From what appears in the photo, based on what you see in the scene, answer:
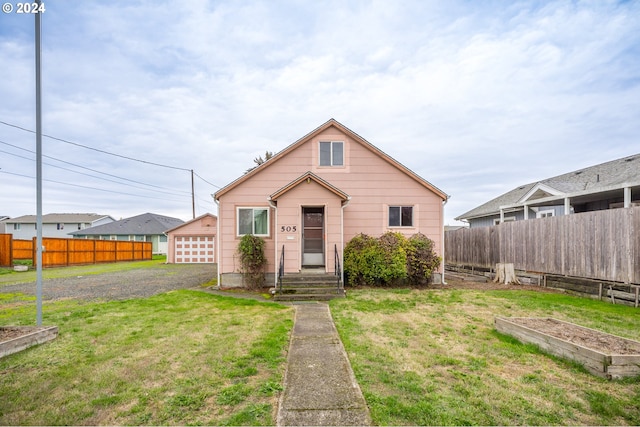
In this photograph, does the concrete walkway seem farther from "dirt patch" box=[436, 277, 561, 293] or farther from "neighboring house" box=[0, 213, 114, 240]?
"neighboring house" box=[0, 213, 114, 240]

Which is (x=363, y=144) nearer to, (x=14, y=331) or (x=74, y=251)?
(x=14, y=331)

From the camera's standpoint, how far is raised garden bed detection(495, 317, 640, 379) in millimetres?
3875

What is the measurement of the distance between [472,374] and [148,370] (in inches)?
175

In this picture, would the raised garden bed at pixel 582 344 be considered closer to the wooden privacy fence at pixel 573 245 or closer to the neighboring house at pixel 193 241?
the wooden privacy fence at pixel 573 245

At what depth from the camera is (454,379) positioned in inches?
153

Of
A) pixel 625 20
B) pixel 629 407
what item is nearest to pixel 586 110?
pixel 625 20

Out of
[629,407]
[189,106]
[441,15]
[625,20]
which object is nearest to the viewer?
[629,407]

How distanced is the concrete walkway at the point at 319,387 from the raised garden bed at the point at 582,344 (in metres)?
3.23

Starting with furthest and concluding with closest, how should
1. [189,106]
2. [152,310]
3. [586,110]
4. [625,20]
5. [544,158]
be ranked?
[544,158], [189,106], [586,110], [625,20], [152,310]

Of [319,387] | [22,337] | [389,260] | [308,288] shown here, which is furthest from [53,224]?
[319,387]

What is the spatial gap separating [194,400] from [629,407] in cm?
476

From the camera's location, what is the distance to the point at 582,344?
459 cm

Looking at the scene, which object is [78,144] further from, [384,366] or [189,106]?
[384,366]

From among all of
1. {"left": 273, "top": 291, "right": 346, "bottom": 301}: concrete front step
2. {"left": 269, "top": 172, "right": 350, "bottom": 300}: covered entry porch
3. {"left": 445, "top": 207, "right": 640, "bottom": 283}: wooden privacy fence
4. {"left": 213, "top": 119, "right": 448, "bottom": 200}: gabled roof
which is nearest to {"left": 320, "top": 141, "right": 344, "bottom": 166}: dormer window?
{"left": 213, "top": 119, "right": 448, "bottom": 200}: gabled roof
